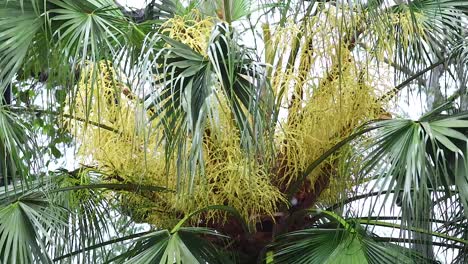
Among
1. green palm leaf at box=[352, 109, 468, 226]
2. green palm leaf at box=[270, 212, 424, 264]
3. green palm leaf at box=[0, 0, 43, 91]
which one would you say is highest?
green palm leaf at box=[0, 0, 43, 91]

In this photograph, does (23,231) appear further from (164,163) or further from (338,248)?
(338,248)

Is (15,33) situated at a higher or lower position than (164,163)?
higher

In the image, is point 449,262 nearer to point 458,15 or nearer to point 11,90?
point 458,15

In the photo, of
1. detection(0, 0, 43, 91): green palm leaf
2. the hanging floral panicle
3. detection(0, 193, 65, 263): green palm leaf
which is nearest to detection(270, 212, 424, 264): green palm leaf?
the hanging floral panicle

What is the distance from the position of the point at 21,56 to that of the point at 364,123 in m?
0.98

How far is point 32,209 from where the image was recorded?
2164 millimetres

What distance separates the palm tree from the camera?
192 cm

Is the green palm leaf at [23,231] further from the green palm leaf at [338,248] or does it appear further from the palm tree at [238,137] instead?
the green palm leaf at [338,248]

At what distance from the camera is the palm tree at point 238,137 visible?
1.92 meters

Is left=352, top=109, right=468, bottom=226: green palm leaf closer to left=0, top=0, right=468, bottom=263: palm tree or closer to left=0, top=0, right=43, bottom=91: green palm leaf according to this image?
left=0, top=0, right=468, bottom=263: palm tree

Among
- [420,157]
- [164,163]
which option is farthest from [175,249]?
[420,157]

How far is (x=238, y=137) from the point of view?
2.15 meters

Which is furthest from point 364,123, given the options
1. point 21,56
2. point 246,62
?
point 21,56

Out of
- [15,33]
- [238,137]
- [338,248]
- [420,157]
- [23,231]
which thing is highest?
[15,33]
